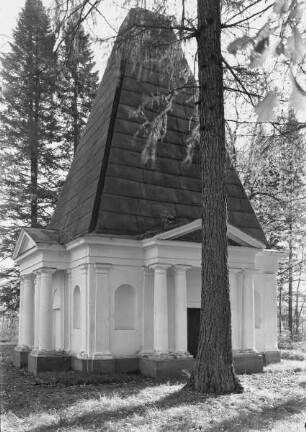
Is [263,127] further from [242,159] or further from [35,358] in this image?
[35,358]

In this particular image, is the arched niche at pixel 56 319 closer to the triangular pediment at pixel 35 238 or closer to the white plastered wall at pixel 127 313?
the triangular pediment at pixel 35 238

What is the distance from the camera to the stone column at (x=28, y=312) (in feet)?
56.8

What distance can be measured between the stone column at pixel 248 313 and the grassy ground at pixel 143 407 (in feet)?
8.62

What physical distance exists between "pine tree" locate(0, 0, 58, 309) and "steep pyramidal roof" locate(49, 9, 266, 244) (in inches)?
335

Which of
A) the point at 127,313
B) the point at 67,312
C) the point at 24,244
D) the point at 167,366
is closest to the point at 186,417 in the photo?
the point at 167,366

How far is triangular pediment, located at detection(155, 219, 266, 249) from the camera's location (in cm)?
1384

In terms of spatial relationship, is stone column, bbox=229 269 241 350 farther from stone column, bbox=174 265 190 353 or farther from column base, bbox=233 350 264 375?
stone column, bbox=174 265 190 353

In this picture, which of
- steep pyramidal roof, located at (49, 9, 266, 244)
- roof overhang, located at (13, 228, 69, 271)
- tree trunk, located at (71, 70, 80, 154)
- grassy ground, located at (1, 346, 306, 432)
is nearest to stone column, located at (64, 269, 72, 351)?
roof overhang, located at (13, 228, 69, 271)

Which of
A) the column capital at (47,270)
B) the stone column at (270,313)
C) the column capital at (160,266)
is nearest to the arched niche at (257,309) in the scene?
the stone column at (270,313)

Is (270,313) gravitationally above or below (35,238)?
below

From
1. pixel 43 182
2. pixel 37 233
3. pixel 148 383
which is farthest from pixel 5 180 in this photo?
pixel 148 383

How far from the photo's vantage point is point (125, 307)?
14.6m

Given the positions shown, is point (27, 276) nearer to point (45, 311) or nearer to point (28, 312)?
point (28, 312)

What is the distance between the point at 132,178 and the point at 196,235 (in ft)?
8.19
